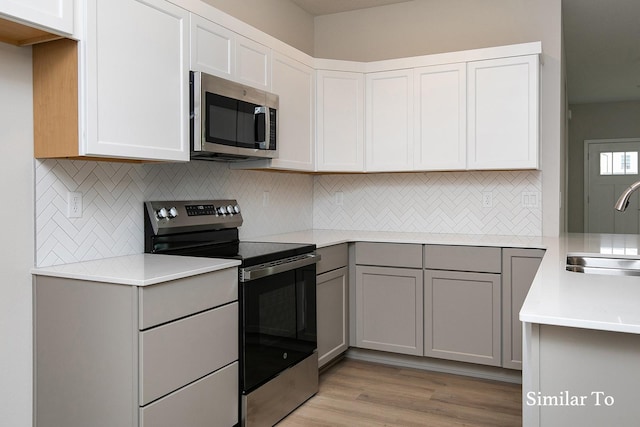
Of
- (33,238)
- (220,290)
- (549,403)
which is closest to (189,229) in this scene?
(220,290)

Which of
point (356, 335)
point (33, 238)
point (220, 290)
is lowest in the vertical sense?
point (356, 335)

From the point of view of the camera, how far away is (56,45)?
6.51 ft

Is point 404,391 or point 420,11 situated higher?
point 420,11

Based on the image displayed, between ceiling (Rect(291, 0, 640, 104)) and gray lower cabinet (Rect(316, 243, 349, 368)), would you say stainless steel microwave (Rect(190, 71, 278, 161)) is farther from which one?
ceiling (Rect(291, 0, 640, 104))

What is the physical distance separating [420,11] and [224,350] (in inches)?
120

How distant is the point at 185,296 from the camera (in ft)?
6.70

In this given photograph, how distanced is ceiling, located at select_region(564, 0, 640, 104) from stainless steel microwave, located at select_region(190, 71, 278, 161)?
2560 millimetres

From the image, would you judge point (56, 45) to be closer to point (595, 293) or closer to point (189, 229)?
point (189, 229)

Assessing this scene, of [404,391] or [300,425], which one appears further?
[404,391]

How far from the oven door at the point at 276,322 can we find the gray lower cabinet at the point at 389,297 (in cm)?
62

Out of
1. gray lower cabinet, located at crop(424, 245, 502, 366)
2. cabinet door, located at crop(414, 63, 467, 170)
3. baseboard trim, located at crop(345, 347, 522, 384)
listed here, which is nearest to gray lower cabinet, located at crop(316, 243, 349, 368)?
baseboard trim, located at crop(345, 347, 522, 384)

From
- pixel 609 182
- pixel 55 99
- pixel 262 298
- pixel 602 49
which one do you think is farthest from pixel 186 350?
pixel 609 182

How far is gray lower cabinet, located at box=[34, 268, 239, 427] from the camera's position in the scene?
1870 millimetres

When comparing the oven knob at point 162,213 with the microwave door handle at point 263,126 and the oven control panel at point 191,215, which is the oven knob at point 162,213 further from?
the microwave door handle at point 263,126
